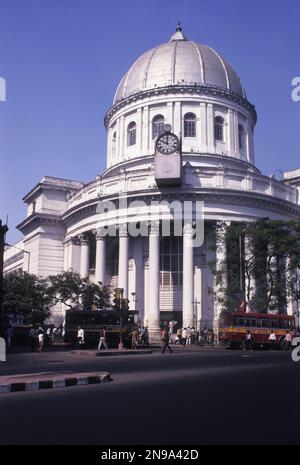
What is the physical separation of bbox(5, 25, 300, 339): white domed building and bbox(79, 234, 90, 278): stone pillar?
0.10 m

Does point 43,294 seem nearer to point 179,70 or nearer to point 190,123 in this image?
point 190,123

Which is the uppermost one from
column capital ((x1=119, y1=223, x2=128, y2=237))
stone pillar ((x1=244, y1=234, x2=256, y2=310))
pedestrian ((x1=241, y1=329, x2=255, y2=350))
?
column capital ((x1=119, y1=223, x2=128, y2=237))

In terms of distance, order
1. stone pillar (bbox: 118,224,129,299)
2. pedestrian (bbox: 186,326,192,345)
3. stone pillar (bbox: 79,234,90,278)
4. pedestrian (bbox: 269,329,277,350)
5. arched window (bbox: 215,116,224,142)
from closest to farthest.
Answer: pedestrian (bbox: 269,329,277,350) → pedestrian (bbox: 186,326,192,345) → stone pillar (bbox: 118,224,129,299) → stone pillar (bbox: 79,234,90,278) → arched window (bbox: 215,116,224,142)

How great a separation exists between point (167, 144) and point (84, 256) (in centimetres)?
1373

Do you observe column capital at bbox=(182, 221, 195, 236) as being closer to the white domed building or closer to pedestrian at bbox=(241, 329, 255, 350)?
Answer: the white domed building

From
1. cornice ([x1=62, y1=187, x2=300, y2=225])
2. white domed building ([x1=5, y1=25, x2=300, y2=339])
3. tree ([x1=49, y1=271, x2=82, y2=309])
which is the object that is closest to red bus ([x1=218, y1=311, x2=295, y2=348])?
white domed building ([x1=5, y1=25, x2=300, y2=339])

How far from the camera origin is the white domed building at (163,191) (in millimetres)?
47219

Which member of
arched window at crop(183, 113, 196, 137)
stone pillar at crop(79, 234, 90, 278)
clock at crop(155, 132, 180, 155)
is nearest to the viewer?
clock at crop(155, 132, 180, 155)

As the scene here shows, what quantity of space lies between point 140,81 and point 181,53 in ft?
17.8

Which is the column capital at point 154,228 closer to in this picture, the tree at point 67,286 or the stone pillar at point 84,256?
the tree at point 67,286

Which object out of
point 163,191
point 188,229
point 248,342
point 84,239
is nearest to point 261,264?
point 248,342

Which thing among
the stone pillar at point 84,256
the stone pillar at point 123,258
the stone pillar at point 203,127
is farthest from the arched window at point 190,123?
the stone pillar at point 84,256

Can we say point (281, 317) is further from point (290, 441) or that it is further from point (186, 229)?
point (290, 441)

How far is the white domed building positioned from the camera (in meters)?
47.2
